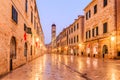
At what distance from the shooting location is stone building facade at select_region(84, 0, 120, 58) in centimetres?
2906

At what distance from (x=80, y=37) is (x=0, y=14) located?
4230 cm

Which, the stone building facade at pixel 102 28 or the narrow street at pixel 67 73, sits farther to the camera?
the stone building facade at pixel 102 28

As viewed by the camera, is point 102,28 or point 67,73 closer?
point 67,73

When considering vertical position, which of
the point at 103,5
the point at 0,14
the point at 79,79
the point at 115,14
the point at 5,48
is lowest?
the point at 79,79

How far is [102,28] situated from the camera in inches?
1320

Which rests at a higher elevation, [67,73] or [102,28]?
[102,28]

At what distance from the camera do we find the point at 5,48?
37.4 feet

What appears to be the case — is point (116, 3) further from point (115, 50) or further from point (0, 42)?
point (0, 42)

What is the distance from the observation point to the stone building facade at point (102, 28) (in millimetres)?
29062

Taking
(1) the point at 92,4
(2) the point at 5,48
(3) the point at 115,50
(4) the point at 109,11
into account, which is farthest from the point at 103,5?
(2) the point at 5,48

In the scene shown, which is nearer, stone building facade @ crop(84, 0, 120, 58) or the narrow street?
the narrow street

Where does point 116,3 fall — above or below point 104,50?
above

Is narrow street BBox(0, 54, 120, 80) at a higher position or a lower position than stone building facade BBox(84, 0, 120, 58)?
lower

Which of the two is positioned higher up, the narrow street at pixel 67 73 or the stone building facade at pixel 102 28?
the stone building facade at pixel 102 28
